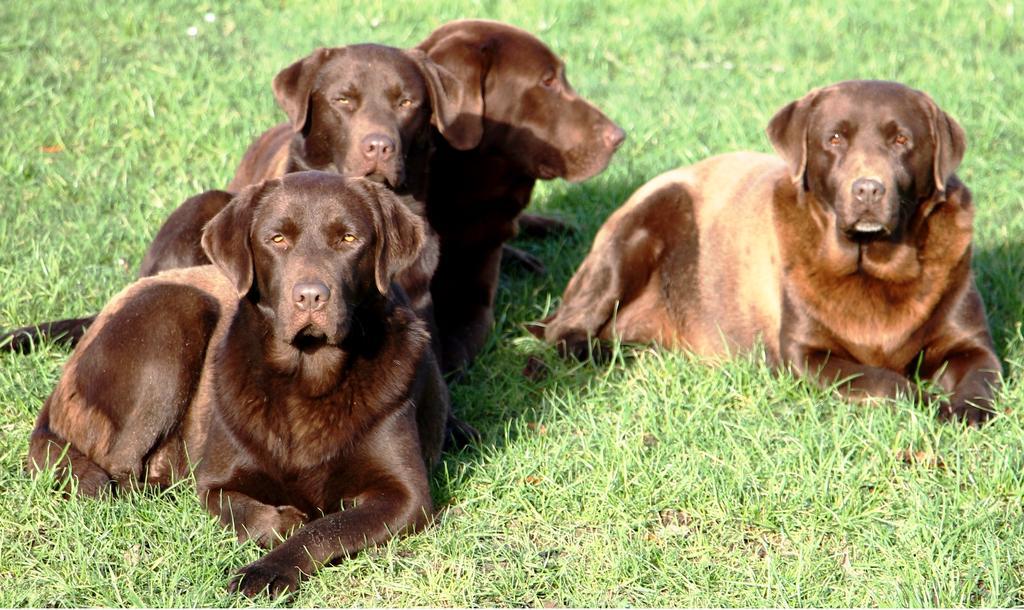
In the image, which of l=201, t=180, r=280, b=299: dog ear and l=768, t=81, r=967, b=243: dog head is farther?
l=768, t=81, r=967, b=243: dog head

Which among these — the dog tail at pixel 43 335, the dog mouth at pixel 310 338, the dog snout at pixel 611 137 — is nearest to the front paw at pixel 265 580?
the dog mouth at pixel 310 338

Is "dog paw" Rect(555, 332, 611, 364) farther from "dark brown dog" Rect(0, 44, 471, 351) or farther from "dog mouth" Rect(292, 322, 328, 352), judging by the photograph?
"dog mouth" Rect(292, 322, 328, 352)

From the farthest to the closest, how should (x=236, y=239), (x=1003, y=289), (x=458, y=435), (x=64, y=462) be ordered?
(x=1003, y=289) < (x=458, y=435) < (x=64, y=462) < (x=236, y=239)

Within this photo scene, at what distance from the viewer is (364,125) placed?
5.69 m

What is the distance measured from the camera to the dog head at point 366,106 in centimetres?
567

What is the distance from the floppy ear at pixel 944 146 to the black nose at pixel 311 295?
2.77 m

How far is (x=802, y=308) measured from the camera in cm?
595

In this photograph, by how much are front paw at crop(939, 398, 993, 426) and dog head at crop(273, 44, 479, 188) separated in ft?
7.84

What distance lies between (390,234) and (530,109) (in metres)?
2.53

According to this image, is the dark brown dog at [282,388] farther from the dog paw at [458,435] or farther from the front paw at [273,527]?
the dog paw at [458,435]

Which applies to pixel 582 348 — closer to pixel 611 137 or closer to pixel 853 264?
pixel 611 137

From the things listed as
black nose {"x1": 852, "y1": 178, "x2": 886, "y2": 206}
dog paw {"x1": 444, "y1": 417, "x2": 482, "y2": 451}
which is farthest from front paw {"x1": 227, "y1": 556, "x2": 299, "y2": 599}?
black nose {"x1": 852, "y1": 178, "x2": 886, "y2": 206}

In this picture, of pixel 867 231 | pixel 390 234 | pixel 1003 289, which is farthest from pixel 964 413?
pixel 390 234

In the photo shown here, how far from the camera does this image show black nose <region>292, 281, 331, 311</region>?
4203 millimetres
